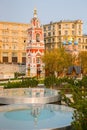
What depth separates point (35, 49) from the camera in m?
51.6

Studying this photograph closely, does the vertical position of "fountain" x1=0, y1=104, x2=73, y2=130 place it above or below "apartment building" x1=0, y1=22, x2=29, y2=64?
below

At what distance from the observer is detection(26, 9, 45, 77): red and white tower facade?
2036 inches

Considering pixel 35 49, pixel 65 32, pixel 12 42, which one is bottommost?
pixel 35 49

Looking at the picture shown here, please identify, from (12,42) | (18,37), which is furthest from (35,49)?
(18,37)

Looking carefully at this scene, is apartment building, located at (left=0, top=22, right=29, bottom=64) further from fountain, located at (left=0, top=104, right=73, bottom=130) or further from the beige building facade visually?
fountain, located at (left=0, top=104, right=73, bottom=130)

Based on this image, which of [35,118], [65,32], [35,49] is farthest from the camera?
[65,32]

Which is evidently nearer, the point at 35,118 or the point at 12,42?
the point at 35,118

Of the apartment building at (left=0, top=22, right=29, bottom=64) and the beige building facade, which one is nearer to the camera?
the beige building facade

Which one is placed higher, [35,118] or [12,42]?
[12,42]

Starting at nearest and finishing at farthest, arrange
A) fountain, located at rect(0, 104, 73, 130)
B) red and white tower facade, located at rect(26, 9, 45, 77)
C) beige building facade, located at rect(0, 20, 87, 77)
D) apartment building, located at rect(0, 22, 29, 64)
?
fountain, located at rect(0, 104, 73, 130), red and white tower facade, located at rect(26, 9, 45, 77), beige building facade, located at rect(0, 20, 87, 77), apartment building, located at rect(0, 22, 29, 64)

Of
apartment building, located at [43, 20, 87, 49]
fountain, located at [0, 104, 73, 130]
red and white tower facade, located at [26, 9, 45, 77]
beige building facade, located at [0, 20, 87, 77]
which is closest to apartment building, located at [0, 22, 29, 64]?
beige building facade, located at [0, 20, 87, 77]

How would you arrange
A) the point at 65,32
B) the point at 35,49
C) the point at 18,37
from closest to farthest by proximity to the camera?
1. the point at 35,49
2. the point at 18,37
3. the point at 65,32

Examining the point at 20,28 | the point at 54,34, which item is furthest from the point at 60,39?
the point at 20,28

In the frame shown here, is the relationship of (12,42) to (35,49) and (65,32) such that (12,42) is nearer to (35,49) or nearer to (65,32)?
(65,32)
